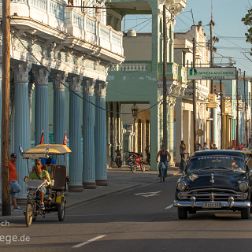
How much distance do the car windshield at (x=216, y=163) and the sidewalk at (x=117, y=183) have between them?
19.3 ft

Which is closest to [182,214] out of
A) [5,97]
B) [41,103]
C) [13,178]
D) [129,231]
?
[129,231]

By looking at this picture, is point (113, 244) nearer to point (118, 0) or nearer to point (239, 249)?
point (239, 249)

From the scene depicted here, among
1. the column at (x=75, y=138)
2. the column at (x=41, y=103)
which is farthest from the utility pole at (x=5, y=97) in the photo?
the column at (x=75, y=138)

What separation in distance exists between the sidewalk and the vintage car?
237 inches

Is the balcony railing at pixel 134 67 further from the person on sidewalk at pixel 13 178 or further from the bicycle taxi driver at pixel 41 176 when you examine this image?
the bicycle taxi driver at pixel 41 176

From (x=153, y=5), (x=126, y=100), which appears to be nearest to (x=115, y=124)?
(x=126, y=100)

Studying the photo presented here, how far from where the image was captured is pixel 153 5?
62.4 meters

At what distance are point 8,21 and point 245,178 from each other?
802 cm

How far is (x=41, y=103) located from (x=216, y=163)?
35.3 ft

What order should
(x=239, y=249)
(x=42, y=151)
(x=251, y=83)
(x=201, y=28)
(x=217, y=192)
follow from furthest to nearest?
1. (x=251, y=83)
2. (x=201, y=28)
3. (x=42, y=151)
4. (x=217, y=192)
5. (x=239, y=249)

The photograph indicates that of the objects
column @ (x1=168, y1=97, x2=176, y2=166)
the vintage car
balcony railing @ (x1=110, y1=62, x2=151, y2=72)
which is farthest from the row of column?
column @ (x1=168, y1=97, x2=176, y2=166)

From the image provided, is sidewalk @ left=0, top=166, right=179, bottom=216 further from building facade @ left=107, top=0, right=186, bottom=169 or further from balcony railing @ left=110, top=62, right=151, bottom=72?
balcony railing @ left=110, top=62, right=151, bottom=72

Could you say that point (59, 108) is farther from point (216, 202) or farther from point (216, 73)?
point (216, 73)

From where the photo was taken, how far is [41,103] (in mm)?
35469
